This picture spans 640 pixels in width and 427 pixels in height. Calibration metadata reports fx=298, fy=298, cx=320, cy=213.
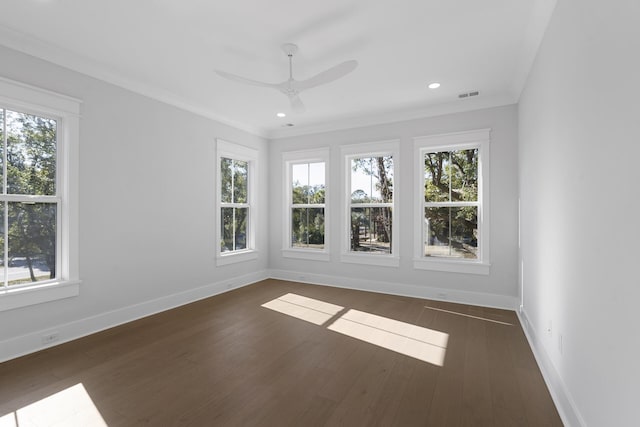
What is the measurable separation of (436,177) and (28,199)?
4780mm

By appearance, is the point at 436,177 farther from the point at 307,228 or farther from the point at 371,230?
the point at 307,228

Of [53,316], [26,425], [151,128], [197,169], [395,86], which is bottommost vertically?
[26,425]

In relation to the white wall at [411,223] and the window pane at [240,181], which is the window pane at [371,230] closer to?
the white wall at [411,223]

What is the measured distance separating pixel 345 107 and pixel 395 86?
0.92 metres

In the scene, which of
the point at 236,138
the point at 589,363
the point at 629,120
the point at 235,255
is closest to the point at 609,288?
the point at 589,363

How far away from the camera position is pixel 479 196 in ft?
13.7

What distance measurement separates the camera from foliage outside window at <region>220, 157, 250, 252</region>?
16.1ft

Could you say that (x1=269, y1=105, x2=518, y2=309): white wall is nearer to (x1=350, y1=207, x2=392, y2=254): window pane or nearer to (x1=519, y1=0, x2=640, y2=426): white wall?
(x1=350, y1=207, x2=392, y2=254): window pane

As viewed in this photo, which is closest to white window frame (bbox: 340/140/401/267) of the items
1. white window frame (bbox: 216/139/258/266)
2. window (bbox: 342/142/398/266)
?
→ window (bbox: 342/142/398/266)

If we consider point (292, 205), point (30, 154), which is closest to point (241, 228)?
point (292, 205)

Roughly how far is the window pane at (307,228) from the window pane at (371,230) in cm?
61

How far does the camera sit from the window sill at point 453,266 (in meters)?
4.07

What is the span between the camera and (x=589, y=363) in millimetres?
1524

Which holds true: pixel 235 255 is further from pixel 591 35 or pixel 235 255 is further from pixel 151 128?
pixel 591 35
